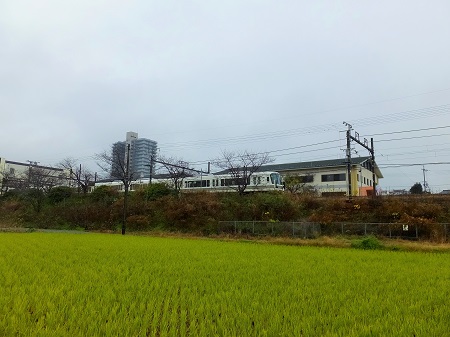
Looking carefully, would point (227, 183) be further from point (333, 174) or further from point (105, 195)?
point (105, 195)

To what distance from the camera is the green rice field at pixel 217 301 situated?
12.9ft

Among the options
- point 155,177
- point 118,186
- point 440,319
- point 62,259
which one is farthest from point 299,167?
point 440,319

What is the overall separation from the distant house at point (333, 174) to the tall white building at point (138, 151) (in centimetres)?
1673

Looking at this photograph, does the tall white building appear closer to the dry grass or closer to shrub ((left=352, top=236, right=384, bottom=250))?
the dry grass

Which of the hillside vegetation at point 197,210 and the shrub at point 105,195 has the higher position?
the shrub at point 105,195

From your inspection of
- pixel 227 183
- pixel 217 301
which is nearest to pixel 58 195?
pixel 227 183

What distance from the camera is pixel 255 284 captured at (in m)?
6.74

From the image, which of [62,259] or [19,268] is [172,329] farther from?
[62,259]

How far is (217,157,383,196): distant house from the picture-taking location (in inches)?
1506

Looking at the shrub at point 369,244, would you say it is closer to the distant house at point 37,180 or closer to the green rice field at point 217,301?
the green rice field at point 217,301

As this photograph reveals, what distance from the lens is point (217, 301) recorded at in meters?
5.30

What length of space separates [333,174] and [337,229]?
1832cm

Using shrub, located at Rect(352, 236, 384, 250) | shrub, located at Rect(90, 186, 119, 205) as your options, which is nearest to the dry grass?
shrub, located at Rect(352, 236, 384, 250)

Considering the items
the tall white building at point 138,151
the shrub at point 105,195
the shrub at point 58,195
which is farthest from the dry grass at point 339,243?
the shrub at point 58,195
